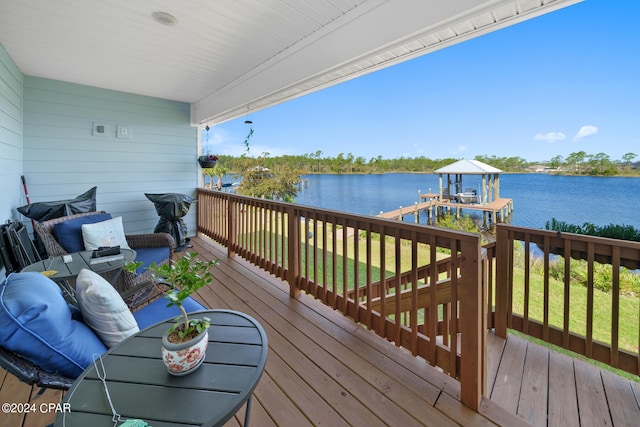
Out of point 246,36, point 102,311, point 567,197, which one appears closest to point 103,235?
point 102,311

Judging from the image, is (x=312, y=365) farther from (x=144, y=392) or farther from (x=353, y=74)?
(x=353, y=74)

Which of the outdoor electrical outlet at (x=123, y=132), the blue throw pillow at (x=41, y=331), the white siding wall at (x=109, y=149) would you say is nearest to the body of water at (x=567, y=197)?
the blue throw pillow at (x=41, y=331)

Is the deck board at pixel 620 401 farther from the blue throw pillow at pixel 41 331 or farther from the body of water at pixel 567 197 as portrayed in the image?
the blue throw pillow at pixel 41 331

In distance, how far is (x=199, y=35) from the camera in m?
3.04

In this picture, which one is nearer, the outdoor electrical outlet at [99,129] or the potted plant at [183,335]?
the potted plant at [183,335]

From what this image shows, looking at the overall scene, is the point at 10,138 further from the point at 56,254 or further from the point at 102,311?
the point at 102,311

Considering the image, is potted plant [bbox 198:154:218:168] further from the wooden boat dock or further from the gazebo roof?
the gazebo roof

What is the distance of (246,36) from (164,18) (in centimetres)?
76

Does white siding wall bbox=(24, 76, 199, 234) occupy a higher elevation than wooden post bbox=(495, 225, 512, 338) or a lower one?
higher

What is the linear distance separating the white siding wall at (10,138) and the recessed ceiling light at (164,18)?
6.53ft

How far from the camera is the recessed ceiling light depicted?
2658 millimetres

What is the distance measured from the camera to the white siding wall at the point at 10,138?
3.22 meters

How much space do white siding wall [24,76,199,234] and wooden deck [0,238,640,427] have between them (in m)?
3.70

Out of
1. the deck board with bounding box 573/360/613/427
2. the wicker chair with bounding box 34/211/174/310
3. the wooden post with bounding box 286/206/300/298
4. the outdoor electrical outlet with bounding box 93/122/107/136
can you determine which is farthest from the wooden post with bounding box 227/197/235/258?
the deck board with bounding box 573/360/613/427
